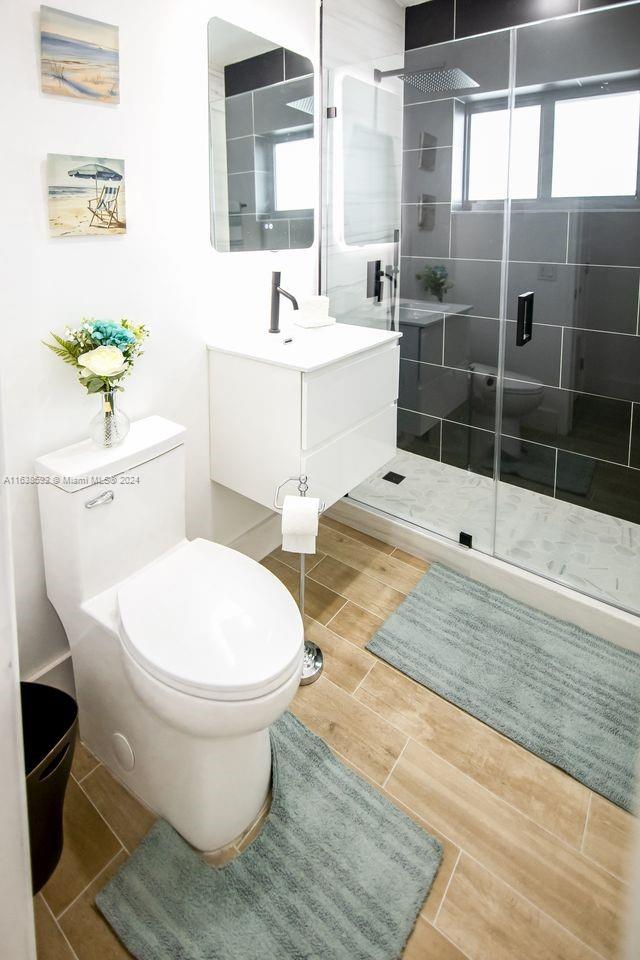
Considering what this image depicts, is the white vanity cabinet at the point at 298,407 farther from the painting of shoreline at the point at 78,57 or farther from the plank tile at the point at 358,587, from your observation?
the painting of shoreline at the point at 78,57

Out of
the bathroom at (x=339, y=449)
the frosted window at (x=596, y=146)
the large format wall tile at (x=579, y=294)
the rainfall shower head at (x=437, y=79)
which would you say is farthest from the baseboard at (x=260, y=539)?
the rainfall shower head at (x=437, y=79)

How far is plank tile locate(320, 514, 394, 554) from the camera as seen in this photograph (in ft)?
8.75

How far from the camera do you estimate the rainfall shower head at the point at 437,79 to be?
2154mm

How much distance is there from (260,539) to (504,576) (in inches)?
40.1

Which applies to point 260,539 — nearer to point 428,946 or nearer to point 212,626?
point 212,626

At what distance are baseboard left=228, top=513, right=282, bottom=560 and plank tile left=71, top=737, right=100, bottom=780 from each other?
922 millimetres

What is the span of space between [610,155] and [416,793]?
6.84 feet

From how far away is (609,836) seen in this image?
58.2 inches

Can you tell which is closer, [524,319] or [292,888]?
[292,888]

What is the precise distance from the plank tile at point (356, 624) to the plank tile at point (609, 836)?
84 cm

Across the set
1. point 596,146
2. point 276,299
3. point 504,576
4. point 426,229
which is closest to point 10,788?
point 276,299

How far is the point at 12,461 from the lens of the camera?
1547mm

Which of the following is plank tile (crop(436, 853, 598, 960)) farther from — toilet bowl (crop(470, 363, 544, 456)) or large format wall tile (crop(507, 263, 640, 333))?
large format wall tile (crop(507, 263, 640, 333))

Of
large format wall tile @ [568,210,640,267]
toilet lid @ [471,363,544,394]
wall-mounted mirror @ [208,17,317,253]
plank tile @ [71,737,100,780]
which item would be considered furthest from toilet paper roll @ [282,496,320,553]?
large format wall tile @ [568,210,640,267]
